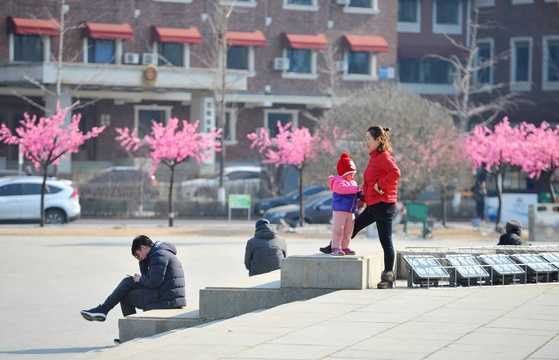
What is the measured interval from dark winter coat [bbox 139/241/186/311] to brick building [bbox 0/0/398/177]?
40847 millimetres

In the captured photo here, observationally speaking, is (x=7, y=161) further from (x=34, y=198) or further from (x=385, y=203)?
(x=385, y=203)

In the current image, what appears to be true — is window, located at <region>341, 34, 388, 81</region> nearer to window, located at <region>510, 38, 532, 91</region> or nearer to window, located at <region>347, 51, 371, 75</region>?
window, located at <region>347, 51, 371, 75</region>

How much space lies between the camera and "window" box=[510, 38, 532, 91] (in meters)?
69.9

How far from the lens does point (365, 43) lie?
65188 millimetres

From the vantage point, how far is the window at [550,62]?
2724 inches

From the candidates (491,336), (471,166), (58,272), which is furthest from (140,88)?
(491,336)

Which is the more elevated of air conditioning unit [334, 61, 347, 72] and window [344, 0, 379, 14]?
window [344, 0, 379, 14]

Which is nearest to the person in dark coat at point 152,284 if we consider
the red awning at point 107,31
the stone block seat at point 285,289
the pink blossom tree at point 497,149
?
the stone block seat at point 285,289

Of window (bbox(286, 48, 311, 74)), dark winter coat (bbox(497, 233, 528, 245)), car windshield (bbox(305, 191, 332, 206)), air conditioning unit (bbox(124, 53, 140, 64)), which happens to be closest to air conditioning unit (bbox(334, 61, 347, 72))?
window (bbox(286, 48, 311, 74))

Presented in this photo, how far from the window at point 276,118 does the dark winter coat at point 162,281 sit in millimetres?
50274

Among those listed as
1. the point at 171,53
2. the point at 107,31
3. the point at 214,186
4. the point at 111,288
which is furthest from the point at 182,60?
the point at 111,288

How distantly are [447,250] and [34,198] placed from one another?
1019 inches

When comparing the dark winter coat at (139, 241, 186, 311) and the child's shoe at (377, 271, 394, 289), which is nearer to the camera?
the dark winter coat at (139, 241, 186, 311)

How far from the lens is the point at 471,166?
47.2 meters
